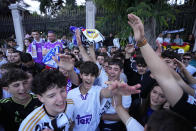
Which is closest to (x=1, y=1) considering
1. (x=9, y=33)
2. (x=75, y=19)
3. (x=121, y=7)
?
(x=9, y=33)

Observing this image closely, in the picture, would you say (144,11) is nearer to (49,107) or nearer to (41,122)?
(49,107)

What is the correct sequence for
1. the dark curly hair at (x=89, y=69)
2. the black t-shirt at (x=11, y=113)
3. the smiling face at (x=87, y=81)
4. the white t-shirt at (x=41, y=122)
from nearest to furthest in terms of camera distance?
the white t-shirt at (x=41, y=122), the black t-shirt at (x=11, y=113), the smiling face at (x=87, y=81), the dark curly hair at (x=89, y=69)

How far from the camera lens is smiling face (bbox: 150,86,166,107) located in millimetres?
1494

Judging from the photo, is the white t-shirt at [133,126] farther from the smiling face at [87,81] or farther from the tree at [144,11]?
the tree at [144,11]

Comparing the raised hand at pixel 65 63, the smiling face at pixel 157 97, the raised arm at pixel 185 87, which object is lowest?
the smiling face at pixel 157 97

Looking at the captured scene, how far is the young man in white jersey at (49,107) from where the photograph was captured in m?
1.14

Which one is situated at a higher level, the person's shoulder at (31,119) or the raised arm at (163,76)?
the raised arm at (163,76)

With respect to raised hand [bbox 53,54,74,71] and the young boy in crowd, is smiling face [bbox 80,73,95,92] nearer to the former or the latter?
raised hand [bbox 53,54,74,71]

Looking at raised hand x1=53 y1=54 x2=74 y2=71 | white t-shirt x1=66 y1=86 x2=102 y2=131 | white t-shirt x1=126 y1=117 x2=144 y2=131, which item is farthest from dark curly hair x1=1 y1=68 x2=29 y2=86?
white t-shirt x1=126 y1=117 x2=144 y2=131

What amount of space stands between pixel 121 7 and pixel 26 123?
4431mm

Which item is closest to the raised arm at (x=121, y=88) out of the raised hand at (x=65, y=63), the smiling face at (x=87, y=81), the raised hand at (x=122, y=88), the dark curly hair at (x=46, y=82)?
the raised hand at (x=122, y=88)

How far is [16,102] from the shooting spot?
150 centimetres

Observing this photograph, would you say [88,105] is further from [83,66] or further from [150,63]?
[150,63]

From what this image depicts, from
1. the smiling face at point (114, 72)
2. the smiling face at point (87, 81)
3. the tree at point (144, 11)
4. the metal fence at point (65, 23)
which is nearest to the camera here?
the smiling face at point (87, 81)
